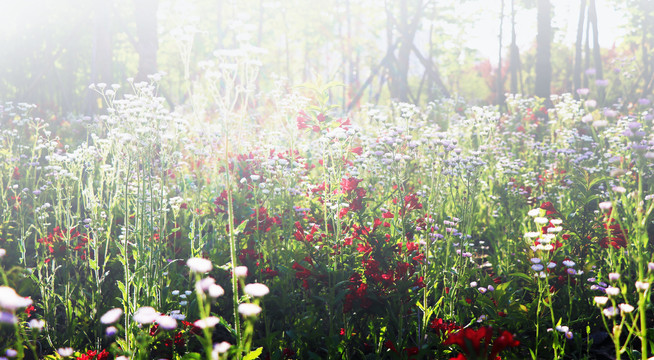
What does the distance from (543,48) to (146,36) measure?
28.4 feet

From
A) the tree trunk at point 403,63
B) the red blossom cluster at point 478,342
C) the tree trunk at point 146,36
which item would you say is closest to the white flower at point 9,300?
the red blossom cluster at point 478,342

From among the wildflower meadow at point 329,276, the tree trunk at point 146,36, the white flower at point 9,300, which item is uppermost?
the tree trunk at point 146,36

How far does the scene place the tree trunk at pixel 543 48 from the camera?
33.2 ft

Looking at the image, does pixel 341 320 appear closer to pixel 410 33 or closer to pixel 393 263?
pixel 393 263

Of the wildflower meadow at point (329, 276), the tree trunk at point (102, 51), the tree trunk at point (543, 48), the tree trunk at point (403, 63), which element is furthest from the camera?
the tree trunk at point (403, 63)

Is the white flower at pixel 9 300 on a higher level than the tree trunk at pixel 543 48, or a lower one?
lower

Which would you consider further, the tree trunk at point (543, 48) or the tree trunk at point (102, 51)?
the tree trunk at point (102, 51)

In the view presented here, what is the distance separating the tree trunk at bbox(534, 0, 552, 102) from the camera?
1011 centimetres

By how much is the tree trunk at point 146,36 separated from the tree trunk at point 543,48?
8.34 meters

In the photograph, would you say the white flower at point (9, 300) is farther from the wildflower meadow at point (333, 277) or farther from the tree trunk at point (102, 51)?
the tree trunk at point (102, 51)

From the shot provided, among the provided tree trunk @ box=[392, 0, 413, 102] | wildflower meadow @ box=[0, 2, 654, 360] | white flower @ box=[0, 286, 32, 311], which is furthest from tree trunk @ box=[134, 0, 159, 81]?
white flower @ box=[0, 286, 32, 311]

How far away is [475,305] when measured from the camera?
116 inches

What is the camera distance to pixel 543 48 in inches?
406

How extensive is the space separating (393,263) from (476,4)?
2691cm
